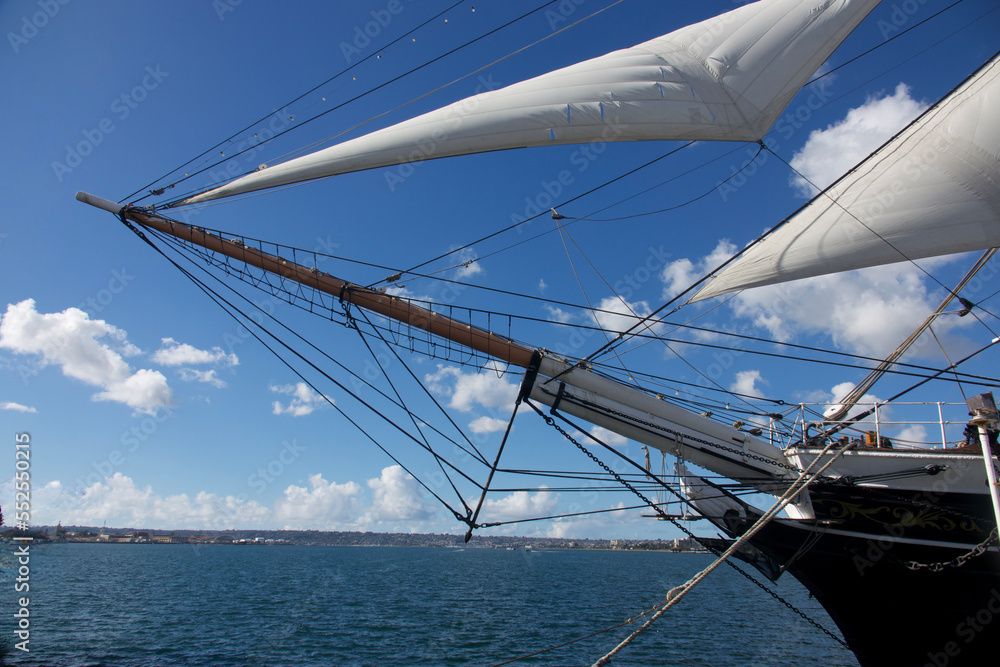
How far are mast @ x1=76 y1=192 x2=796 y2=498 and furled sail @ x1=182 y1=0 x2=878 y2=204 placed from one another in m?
1.08

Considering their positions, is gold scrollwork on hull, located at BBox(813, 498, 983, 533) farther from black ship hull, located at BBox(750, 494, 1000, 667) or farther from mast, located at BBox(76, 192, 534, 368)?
mast, located at BBox(76, 192, 534, 368)

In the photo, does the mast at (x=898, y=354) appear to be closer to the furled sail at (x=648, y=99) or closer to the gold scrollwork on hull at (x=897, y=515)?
the gold scrollwork on hull at (x=897, y=515)

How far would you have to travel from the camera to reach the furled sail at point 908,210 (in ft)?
37.8

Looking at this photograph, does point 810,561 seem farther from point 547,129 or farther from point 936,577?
point 547,129

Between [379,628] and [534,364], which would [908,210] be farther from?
[379,628]

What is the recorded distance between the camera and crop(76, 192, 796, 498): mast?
9.91 m

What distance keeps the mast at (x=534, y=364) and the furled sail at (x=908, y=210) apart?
14.1 feet

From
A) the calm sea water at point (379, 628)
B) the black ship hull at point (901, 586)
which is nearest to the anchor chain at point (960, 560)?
the black ship hull at point (901, 586)

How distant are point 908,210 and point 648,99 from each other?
6361 mm

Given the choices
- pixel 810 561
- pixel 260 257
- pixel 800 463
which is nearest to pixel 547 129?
pixel 260 257

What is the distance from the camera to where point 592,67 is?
1025 centimetres

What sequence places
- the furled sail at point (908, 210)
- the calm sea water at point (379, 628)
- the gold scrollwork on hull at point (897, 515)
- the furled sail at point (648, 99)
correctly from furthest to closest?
the calm sea water at point (379, 628), the furled sail at point (908, 210), the gold scrollwork on hull at point (897, 515), the furled sail at point (648, 99)

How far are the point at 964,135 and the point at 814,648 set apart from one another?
19.8 metres

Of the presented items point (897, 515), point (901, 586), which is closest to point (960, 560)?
point (897, 515)
